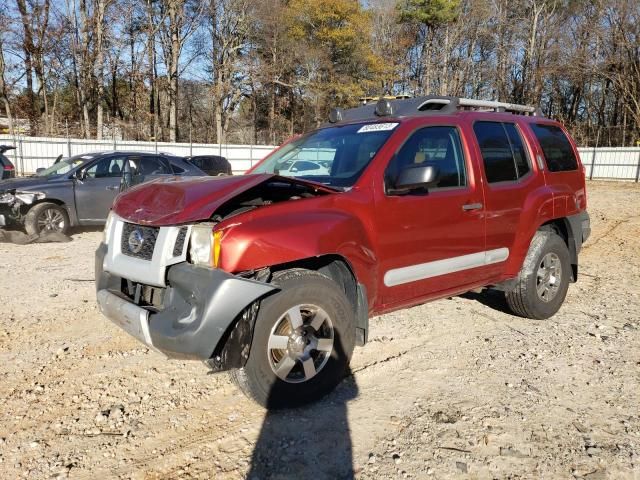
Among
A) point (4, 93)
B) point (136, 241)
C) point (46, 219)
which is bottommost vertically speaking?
point (46, 219)

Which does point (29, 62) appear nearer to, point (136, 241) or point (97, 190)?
point (97, 190)

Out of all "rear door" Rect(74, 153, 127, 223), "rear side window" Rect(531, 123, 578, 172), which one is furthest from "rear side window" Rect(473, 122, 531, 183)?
"rear door" Rect(74, 153, 127, 223)

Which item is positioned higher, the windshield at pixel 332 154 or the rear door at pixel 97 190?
the windshield at pixel 332 154

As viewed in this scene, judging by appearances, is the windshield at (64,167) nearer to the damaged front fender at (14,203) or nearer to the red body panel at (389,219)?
the damaged front fender at (14,203)

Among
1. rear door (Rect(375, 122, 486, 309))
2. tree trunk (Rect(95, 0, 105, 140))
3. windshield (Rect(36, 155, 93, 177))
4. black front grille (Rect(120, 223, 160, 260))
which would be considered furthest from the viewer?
tree trunk (Rect(95, 0, 105, 140))

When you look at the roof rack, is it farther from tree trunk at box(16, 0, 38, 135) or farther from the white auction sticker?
tree trunk at box(16, 0, 38, 135)

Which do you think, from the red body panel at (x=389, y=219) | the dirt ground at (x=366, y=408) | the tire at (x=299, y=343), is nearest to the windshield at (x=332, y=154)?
the red body panel at (x=389, y=219)

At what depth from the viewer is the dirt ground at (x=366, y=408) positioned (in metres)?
2.63

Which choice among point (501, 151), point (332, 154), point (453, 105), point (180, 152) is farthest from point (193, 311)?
point (180, 152)

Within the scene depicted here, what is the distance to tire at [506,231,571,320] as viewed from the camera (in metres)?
4.70

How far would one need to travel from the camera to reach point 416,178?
3377 millimetres

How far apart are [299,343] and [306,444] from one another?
59 cm

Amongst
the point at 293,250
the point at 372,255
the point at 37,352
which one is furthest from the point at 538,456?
the point at 37,352

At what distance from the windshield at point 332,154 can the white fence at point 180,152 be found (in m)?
17.5
